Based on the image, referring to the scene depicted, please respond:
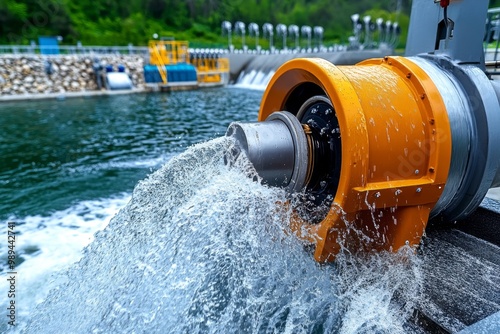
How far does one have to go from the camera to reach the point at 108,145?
873 cm

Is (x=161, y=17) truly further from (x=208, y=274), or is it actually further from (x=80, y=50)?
(x=208, y=274)

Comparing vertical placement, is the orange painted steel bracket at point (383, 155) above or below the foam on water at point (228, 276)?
above

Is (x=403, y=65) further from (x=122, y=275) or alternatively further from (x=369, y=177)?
(x=122, y=275)

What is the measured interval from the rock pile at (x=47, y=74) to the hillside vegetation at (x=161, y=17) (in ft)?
34.2

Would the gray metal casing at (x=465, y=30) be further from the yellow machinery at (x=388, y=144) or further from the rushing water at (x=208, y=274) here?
the rushing water at (x=208, y=274)

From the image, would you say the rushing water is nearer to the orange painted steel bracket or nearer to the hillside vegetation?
the orange painted steel bracket

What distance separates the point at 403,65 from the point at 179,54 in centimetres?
2218

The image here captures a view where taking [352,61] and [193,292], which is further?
[352,61]

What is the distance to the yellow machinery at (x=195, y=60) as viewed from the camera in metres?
21.9

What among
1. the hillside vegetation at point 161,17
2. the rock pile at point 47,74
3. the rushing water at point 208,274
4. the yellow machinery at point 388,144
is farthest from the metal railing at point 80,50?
the yellow machinery at point 388,144

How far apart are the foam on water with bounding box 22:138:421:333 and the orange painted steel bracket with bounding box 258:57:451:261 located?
193mm

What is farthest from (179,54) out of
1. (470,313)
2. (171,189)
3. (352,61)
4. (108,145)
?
(470,313)

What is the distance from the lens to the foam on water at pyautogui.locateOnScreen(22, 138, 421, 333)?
2.15 metres

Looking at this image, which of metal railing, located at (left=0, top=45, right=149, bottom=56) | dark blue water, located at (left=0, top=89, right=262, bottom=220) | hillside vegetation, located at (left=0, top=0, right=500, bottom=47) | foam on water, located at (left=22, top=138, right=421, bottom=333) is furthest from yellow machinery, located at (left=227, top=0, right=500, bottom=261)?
hillside vegetation, located at (left=0, top=0, right=500, bottom=47)
